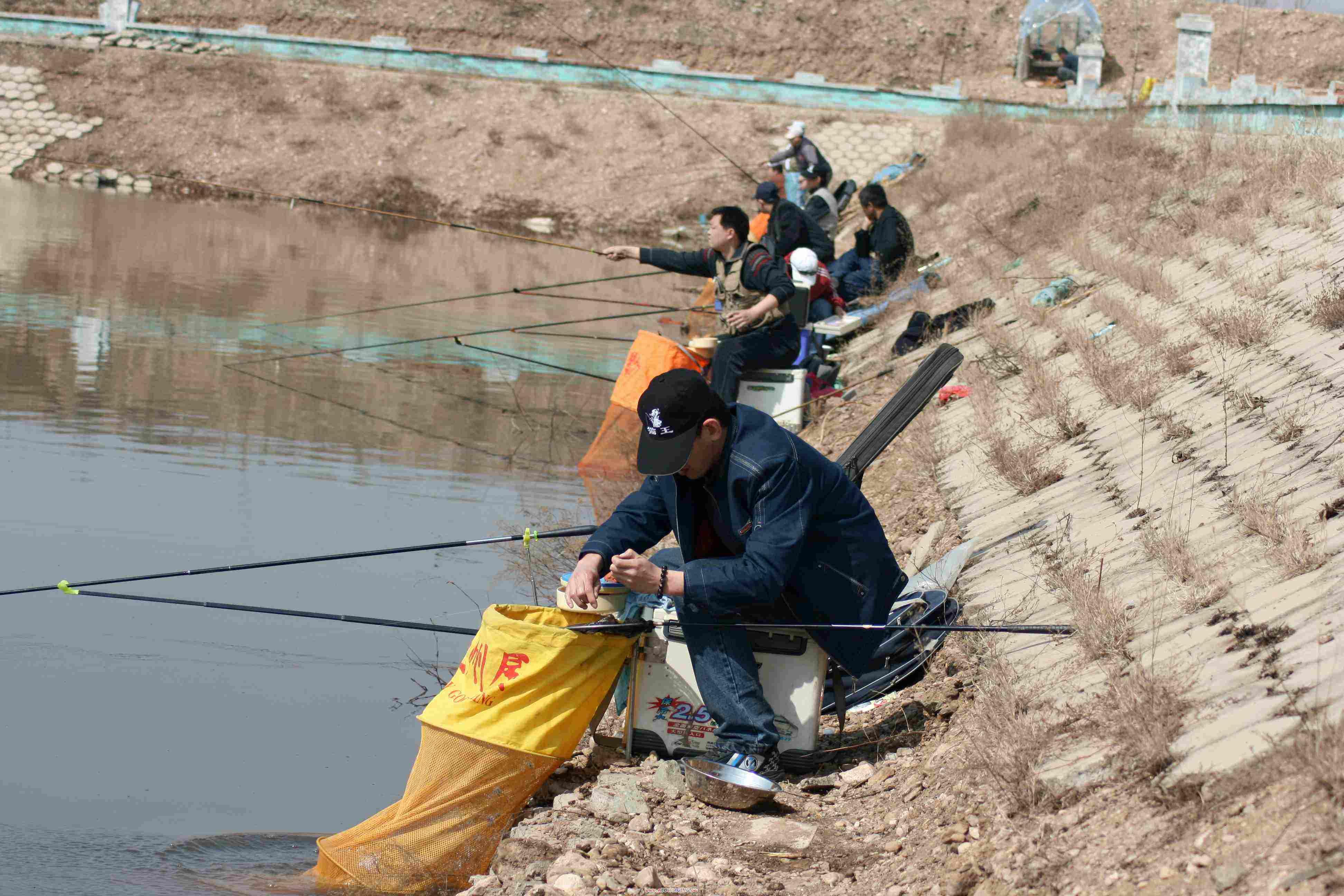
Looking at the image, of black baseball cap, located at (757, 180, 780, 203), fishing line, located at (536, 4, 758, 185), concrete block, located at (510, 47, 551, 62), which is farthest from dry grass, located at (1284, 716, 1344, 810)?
concrete block, located at (510, 47, 551, 62)

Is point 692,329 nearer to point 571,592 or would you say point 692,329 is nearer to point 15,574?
point 15,574

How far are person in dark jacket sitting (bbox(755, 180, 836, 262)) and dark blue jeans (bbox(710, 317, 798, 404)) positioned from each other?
7.81 feet

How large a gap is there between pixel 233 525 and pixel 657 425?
161 inches

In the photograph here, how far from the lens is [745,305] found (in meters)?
9.27

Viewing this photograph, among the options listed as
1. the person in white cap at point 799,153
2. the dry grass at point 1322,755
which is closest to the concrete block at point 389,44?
the person in white cap at point 799,153

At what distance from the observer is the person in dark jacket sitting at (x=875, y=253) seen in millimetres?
13438

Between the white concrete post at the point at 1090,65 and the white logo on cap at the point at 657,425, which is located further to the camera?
the white concrete post at the point at 1090,65

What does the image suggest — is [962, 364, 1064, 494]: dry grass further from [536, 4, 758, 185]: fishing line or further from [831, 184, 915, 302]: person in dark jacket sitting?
[536, 4, 758, 185]: fishing line

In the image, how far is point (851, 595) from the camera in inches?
174

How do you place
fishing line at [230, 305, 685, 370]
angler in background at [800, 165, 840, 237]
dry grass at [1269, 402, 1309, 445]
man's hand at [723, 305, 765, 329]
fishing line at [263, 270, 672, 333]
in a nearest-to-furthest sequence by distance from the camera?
dry grass at [1269, 402, 1309, 445] < man's hand at [723, 305, 765, 329] < fishing line at [230, 305, 685, 370] < fishing line at [263, 270, 672, 333] < angler in background at [800, 165, 840, 237]

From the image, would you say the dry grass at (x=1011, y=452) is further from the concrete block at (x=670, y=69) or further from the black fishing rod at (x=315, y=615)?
the concrete block at (x=670, y=69)

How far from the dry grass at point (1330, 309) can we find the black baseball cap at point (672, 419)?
10.9 feet

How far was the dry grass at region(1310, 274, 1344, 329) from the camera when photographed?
619 cm

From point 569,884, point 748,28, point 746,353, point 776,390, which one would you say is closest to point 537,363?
point 776,390
